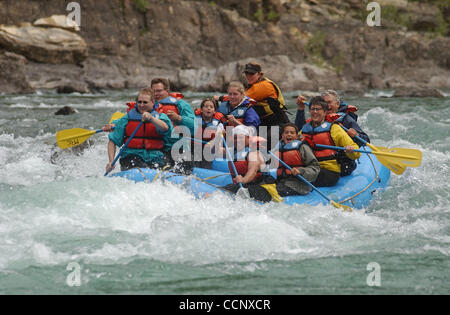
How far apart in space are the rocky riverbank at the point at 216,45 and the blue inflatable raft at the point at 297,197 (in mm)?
11624

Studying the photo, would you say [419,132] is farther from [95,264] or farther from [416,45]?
[416,45]

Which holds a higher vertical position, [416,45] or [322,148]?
[416,45]

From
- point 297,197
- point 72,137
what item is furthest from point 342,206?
point 72,137

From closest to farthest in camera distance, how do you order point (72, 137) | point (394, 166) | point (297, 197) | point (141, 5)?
point (297, 197) < point (394, 166) < point (72, 137) < point (141, 5)

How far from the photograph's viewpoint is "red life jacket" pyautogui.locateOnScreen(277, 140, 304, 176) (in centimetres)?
514

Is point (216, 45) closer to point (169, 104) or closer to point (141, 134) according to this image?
point (169, 104)

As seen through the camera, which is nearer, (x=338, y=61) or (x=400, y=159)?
(x=400, y=159)

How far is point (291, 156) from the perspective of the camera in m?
A: 5.15

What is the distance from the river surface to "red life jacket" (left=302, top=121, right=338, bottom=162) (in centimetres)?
62

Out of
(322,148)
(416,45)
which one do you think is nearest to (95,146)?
(322,148)

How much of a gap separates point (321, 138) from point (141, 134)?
169cm

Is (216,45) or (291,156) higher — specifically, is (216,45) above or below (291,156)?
above

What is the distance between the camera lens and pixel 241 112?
565 cm
